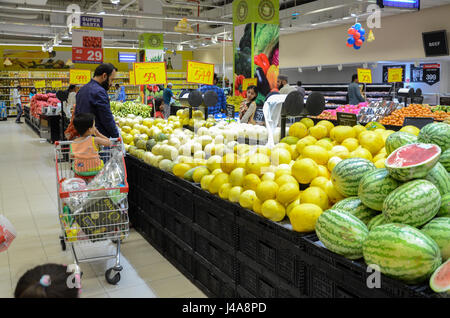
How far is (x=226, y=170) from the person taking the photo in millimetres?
3051

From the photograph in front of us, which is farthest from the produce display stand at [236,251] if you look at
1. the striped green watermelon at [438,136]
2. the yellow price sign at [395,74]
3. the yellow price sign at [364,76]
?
the yellow price sign at [395,74]

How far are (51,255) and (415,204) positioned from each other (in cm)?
351

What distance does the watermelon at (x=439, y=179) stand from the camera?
190 cm

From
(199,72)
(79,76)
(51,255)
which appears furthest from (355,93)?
(51,255)

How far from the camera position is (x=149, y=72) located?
7223mm

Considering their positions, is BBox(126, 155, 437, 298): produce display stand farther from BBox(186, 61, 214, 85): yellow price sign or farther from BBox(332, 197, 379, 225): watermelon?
BBox(186, 61, 214, 85): yellow price sign

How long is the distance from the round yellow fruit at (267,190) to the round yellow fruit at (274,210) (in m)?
0.05

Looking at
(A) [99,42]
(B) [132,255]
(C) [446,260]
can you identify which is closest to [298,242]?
(C) [446,260]

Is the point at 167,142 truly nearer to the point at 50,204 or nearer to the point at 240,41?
the point at 50,204

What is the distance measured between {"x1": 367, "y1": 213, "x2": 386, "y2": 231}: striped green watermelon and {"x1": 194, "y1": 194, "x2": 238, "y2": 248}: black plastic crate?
1002 millimetres

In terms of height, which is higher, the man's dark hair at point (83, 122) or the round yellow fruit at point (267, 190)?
the man's dark hair at point (83, 122)

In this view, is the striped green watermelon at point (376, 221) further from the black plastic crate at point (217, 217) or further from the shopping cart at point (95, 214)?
the shopping cart at point (95, 214)
